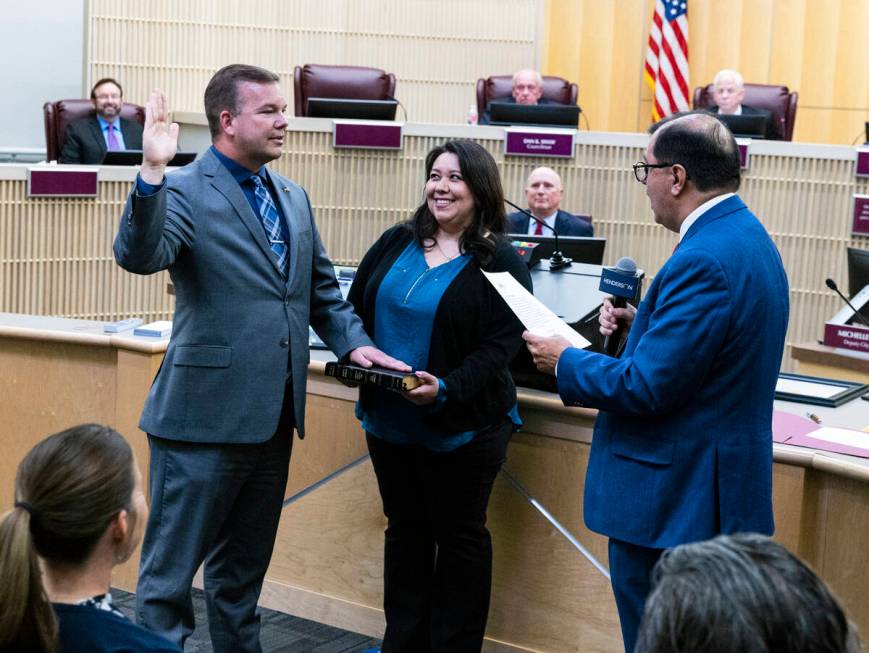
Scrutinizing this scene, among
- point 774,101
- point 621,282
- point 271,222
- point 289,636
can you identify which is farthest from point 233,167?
point 774,101

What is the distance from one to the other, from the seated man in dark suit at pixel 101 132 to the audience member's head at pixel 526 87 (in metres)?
2.48

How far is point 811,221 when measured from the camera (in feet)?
21.7

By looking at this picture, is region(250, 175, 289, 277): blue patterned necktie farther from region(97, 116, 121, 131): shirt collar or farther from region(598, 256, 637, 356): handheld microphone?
region(97, 116, 121, 131): shirt collar

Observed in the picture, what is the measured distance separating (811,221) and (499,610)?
→ 4.03 meters

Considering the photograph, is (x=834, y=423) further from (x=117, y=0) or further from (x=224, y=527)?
(x=117, y=0)

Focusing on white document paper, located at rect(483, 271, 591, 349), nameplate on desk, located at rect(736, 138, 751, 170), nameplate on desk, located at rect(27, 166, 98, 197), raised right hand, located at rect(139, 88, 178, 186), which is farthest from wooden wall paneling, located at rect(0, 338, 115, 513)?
nameplate on desk, located at rect(736, 138, 751, 170)

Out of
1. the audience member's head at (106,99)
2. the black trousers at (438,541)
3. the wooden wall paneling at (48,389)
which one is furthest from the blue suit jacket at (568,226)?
the audience member's head at (106,99)

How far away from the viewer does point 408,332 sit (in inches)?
115

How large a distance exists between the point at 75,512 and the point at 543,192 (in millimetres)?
4458

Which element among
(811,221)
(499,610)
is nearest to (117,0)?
(811,221)

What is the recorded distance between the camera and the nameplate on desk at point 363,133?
6945mm

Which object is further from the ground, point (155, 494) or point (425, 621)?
point (155, 494)

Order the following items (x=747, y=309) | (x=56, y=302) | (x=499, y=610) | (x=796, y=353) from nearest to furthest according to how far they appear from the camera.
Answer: (x=747, y=309) → (x=499, y=610) → (x=796, y=353) → (x=56, y=302)

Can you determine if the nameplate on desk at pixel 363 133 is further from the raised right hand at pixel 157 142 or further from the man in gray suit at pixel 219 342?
the raised right hand at pixel 157 142
